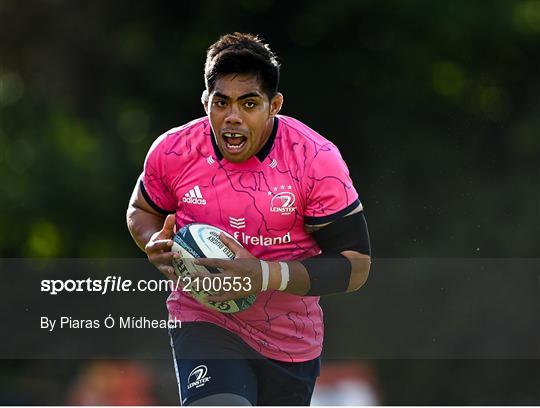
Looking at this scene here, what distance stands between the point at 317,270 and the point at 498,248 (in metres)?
10.7

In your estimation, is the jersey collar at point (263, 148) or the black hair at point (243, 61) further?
the jersey collar at point (263, 148)

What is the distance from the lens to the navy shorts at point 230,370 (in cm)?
563

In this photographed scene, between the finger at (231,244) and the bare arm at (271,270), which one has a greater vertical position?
the finger at (231,244)

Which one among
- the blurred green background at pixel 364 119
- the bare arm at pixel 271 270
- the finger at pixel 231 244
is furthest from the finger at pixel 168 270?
the blurred green background at pixel 364 119

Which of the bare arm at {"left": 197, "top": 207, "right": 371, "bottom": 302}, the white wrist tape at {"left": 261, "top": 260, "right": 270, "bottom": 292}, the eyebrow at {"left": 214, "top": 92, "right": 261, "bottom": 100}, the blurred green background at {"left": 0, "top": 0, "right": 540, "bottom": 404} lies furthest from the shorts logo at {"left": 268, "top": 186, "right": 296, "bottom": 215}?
the blurred green background at {"left": 0, "top": 0, "right": 540, "bottom": 404}

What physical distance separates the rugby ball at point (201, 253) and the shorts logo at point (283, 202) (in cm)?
23

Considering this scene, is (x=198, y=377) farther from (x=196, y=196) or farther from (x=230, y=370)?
(x=196, y=196)

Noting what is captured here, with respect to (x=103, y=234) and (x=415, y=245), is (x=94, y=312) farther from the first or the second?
(x=415, y=245)

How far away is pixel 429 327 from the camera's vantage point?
16.1 m

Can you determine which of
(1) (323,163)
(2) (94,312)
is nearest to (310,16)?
(2) (94,312)

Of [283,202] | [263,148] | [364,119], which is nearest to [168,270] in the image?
[283,202]

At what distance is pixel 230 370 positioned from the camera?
18.6 ft

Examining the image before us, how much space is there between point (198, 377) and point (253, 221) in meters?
0.69

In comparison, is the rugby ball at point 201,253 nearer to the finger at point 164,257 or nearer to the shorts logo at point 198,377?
the finger at point 164,257
